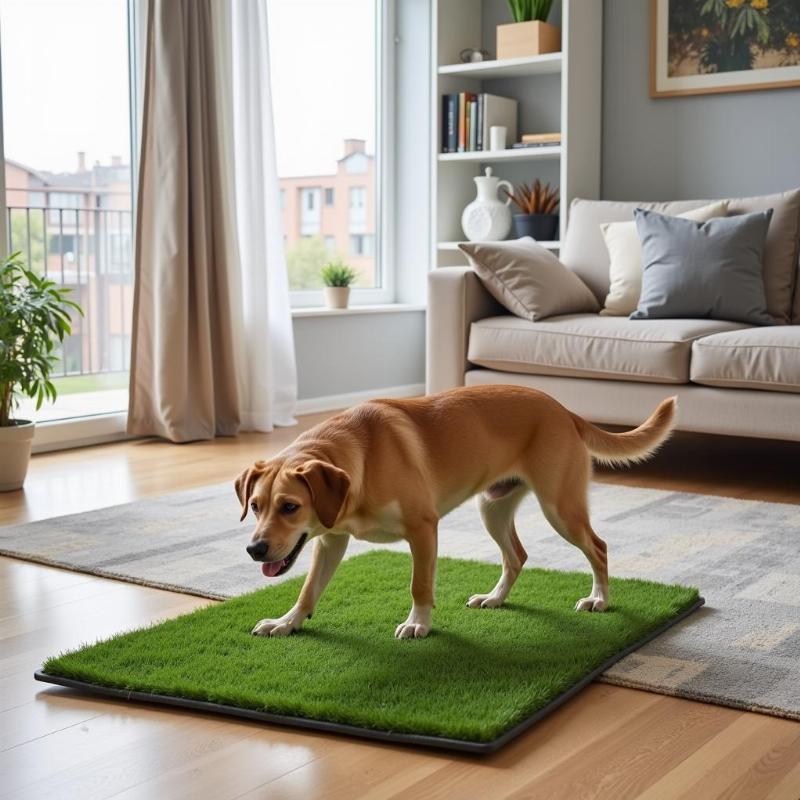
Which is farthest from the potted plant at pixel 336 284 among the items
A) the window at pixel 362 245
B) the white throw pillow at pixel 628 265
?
the white throw pillow at pixel 628 265

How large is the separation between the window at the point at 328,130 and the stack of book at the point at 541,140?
0.90m

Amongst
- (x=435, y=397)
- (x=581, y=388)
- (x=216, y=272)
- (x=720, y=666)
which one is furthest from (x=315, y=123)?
(x=720, y=666)

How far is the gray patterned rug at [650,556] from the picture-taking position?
6.57 feet

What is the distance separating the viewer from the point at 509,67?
5.34 meters

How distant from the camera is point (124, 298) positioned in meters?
4.86

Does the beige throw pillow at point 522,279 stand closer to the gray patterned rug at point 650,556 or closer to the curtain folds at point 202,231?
the gray patterned rug at point 650,556

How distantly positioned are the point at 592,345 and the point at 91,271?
84.9 inches

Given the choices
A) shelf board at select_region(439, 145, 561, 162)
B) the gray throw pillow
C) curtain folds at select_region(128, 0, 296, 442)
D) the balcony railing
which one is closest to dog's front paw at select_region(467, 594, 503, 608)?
the gray throw pillow

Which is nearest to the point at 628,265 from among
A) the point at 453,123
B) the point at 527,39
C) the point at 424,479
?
the point at 527,39

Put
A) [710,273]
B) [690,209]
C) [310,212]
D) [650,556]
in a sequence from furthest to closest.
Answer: [310,212] → [690,209] → [710,273] → [650,556]

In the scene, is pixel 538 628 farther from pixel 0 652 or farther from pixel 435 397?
pixel 0 652

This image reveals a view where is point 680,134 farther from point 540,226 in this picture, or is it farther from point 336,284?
point 336,284

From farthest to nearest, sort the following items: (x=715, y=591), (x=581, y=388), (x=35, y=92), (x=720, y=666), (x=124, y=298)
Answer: (x=124, y=298) < (x=35, y=92) < (x=581, y=388) < (x=715, y=591) < (x=720, y=666)

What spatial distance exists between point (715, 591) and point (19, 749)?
1.47 meters
